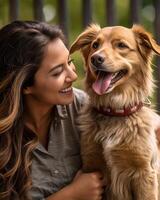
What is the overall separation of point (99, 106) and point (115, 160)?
325mm

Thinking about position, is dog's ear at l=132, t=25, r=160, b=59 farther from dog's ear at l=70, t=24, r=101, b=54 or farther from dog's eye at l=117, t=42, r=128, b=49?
dog's ear at l=70, t=24, r=101, b=54

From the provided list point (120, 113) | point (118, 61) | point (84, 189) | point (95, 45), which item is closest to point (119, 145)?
point (120, 113)

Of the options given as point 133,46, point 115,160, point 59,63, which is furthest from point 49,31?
point 115,160

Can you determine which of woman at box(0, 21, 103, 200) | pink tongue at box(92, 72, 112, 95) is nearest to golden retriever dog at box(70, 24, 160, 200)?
pink tongue at box(92, 72, 112, 95)

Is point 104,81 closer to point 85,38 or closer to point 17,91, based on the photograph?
point 85,38

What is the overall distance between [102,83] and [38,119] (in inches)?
16.7

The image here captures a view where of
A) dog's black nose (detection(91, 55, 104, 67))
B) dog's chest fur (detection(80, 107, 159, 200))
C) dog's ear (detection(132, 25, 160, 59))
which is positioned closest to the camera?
dog's black nose (detection(91, 55, 104, 67))

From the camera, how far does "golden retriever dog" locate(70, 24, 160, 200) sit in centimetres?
371

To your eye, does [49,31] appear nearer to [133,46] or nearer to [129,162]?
[133,46]

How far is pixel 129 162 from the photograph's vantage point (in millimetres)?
3717

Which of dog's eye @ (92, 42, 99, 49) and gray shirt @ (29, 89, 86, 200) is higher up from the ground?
dog's eye @ (92, 42, 99, 49)

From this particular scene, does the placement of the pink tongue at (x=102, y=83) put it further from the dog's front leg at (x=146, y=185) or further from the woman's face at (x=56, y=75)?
the dog's front leg at (x=146, y=185)

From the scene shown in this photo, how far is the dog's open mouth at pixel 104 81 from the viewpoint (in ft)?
12.1

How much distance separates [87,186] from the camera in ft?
12.5
